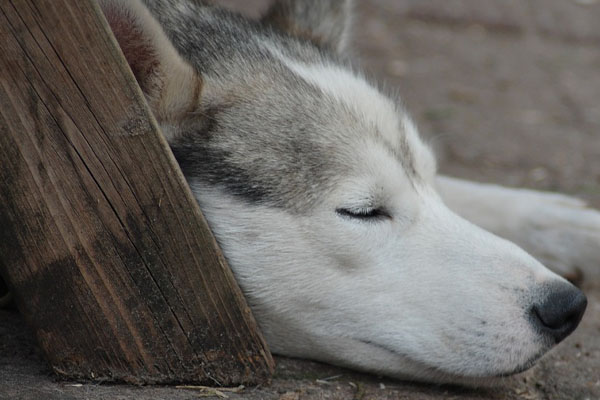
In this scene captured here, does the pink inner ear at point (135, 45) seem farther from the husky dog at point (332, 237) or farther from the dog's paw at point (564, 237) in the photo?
the dog's paw at point (564, 237)

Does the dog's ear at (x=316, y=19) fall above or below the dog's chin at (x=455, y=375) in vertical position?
above

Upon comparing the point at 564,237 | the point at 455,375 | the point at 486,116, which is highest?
the point at 455,375

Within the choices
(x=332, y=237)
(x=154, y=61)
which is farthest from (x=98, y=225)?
(x=332, y=237)

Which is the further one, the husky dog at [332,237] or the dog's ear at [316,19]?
the dog's ear at [316,19]

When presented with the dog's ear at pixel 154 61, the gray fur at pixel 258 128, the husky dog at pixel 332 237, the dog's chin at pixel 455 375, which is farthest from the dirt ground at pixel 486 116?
the dog's ear at pixel 154 61

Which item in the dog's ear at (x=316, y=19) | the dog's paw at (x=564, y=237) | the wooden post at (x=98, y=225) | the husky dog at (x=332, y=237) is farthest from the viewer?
the dog's paw at (x=564, y=237)

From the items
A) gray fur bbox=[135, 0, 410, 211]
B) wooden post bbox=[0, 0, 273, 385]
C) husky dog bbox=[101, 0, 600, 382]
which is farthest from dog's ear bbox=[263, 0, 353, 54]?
wooden post bbox=[0, 0, 273, 385]

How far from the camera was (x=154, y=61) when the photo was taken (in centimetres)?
238

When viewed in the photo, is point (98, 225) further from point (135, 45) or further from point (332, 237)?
point (332, 237)

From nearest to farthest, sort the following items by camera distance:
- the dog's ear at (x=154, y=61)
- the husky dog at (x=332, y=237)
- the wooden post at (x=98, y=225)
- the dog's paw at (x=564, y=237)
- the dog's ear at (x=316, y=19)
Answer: the wooden post at (x=98, y=225), the dog's ear at (x=154, y=61), the husky dog at (x=332, y=237), the dog's ear at (x=316, y=19), the dog's paw at (x=564, y=237)

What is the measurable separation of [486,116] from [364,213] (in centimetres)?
365

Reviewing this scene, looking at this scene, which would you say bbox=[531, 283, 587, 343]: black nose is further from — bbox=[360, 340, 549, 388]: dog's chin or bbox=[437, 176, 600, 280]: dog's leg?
bbox=[437, 176, 600, 280]: dog's leg

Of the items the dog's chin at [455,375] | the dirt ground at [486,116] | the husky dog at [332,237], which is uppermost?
the husky dog at [332,237]

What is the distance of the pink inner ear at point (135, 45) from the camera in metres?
2.31
